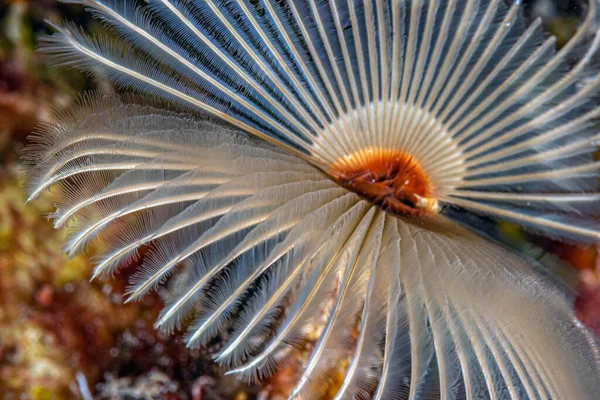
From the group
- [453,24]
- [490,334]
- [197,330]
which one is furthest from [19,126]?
[490,334]

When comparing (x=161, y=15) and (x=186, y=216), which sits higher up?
(x=161, y=15)

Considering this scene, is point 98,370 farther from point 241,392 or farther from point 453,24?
point 453,24

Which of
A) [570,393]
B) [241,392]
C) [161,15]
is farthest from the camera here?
[241,392]

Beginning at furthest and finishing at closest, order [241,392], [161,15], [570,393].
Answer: [241,392] < [161,15] < [570,393]

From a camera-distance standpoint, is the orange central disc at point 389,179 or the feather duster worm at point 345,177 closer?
the feather duster worm at point 345,177

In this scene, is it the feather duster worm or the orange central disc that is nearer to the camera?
the feather duster worm
